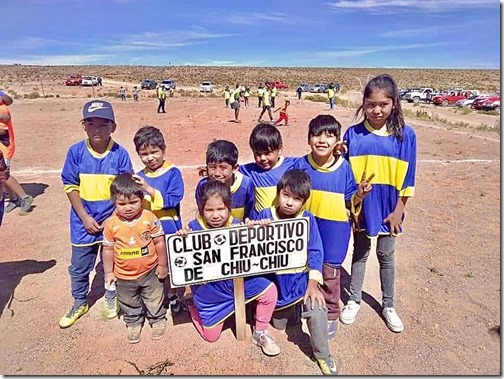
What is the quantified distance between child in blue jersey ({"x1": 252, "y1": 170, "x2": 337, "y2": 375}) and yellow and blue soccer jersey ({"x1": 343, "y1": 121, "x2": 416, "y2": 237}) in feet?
1.65

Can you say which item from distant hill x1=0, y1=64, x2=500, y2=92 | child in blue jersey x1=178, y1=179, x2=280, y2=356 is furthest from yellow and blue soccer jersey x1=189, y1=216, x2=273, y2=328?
distant hill x1=0, y1=64, x2=500, y2=92

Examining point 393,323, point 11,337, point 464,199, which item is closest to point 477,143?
point 464,199

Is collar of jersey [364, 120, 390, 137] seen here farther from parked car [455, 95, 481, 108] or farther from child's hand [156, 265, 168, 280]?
parked car [455, 95, 481, 108]

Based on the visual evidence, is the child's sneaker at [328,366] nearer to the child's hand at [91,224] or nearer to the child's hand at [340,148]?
the child's hand at [340,148]

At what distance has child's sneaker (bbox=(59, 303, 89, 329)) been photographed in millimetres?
3320

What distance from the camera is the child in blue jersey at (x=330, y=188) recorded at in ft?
9.09

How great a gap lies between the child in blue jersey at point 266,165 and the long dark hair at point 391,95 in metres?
0.74

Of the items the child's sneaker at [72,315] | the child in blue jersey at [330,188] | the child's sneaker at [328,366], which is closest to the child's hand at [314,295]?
the child in blue jersey at [330,188]

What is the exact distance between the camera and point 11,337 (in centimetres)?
321

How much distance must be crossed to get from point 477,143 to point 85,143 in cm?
1224

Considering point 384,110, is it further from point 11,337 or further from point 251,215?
point 11,337

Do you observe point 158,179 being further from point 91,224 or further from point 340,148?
point 340,148

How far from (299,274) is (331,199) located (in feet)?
2.06

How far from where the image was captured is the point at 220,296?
9.84 feet
